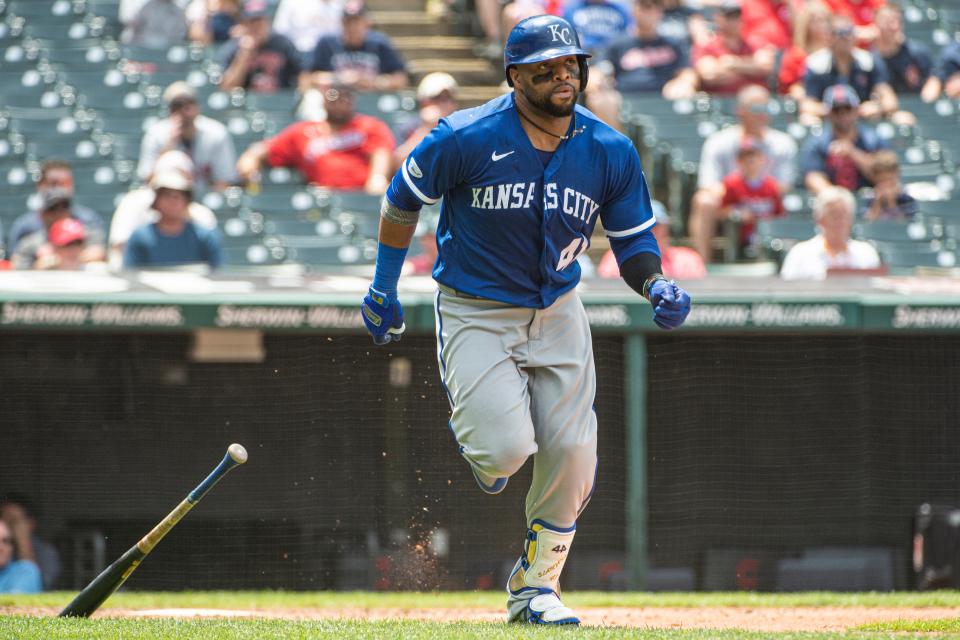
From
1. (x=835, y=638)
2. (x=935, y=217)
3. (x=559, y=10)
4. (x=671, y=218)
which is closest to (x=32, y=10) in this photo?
(x=559, y=10)

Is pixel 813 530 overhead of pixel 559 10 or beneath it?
beneath

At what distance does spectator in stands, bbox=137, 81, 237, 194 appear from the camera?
30.9 ft

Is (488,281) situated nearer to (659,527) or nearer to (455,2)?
(659,527)

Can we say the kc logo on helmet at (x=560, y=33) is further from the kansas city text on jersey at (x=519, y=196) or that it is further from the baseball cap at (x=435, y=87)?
the baseball cap at (x=435, y=87)

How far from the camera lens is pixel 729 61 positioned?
11141mm

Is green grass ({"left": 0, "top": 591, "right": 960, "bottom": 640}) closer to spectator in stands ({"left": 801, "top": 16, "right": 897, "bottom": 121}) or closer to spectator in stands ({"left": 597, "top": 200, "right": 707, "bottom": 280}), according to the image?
spectator in stands ({"left": 597, "top": 200, "right": 707, "bottom": 280})

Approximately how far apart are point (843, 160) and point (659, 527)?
382 cm

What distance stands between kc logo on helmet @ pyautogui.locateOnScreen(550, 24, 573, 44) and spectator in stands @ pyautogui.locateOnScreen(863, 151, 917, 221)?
18.9 feet

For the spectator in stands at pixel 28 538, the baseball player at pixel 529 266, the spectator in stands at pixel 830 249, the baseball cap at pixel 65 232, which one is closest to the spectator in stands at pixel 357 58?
the baseball cap at pixel 65 232

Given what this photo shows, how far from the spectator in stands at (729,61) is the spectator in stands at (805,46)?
0.23m

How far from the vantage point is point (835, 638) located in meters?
4.05

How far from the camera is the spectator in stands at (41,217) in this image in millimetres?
8695

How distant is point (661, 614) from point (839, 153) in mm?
4946

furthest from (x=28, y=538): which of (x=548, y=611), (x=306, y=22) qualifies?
(x=306, y=22)
